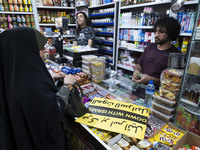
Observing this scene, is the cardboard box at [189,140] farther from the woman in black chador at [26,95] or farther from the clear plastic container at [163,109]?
the woman in black chador at [26,95]

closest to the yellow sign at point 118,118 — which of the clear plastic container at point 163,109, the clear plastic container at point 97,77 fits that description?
the clear plastic container at point 163,109

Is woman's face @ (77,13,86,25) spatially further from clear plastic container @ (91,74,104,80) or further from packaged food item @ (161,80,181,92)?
packaged food item @ (161,80,181,92)

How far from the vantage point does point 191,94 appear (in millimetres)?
1106

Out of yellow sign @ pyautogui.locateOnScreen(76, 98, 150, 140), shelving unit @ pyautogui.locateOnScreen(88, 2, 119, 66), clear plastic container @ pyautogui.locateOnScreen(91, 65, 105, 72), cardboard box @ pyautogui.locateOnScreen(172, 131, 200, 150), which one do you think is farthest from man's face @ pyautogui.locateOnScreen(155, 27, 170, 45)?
shelving unit @ pyautogui.locateOnScreen(88, 2, 119, 66)

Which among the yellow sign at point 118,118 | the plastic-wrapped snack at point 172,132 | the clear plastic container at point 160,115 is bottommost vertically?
the plastic-wrapped snack at point 172,132

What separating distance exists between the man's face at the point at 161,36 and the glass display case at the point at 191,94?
1.10 meters

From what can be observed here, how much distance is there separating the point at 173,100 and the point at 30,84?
1098mm

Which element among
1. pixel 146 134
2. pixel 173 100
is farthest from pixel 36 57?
pixel 173 100

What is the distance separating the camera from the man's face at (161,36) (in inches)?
80.2

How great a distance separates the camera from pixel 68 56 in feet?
7.90

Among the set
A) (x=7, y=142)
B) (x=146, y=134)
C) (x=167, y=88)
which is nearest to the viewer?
(x=7, y=142)

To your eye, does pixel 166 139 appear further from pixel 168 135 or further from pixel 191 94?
pixel 191 94

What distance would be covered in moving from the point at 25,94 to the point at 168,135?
105cm

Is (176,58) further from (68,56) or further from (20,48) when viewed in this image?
(68,56)
